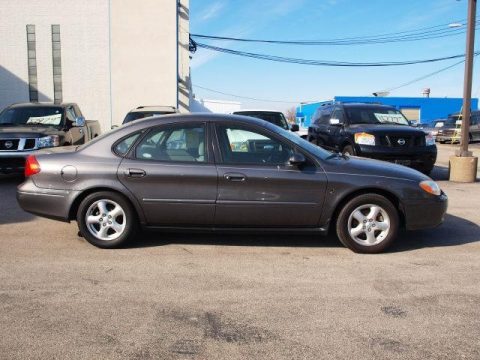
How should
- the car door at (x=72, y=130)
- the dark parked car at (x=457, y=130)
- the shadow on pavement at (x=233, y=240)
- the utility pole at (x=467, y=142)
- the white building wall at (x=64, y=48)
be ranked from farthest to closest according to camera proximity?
the dark parked car at (x=457, y=130)
the white building wall at (x=64, y=48)
the utility pole at (x=467, y=142)
the car door at (x=72, y=130)
the shadow on pavement at (x=233, y=240)

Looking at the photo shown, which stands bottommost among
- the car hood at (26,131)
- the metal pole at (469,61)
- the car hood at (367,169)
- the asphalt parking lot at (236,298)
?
the asphalt parking lot at (236,298)

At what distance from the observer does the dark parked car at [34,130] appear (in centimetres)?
949

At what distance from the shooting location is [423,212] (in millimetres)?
5418

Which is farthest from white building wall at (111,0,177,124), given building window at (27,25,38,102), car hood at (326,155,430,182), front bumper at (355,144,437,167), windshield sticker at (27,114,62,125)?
car hood at (326,155,430,182)

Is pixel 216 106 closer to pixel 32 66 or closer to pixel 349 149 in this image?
pixel 32 66

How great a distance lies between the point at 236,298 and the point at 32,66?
1926 cm

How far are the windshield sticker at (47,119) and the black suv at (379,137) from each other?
619cm

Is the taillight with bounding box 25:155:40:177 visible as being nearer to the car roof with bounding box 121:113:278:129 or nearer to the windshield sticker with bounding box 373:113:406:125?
the car roof with bounding box 121:113:278:129

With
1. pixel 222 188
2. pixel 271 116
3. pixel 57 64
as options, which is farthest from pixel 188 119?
pixel 57 64

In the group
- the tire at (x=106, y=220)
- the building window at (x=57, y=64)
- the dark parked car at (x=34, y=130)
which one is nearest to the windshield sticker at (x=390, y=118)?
the dark parked car at (x=34, y=130)

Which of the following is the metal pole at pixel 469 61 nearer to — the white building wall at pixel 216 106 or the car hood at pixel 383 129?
the car hood at pixel 383 129

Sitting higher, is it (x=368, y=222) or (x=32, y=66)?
(x=32, y=66)

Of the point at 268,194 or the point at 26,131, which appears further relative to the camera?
the point at 26,131

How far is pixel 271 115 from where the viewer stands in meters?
12.6
